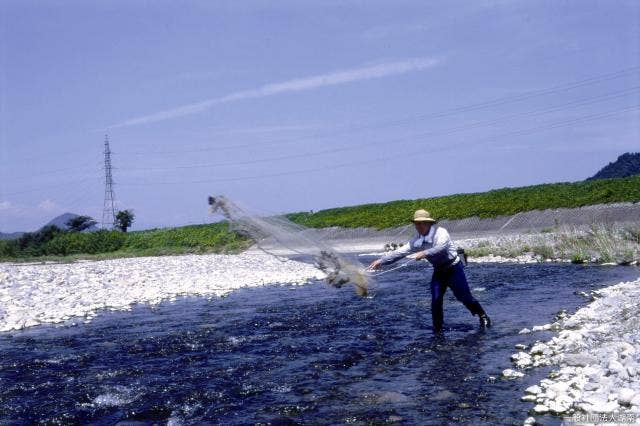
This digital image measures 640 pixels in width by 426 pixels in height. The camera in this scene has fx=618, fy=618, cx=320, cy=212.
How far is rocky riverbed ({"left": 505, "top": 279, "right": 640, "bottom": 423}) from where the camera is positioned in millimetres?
7242

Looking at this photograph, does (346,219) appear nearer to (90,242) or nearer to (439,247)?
(90,242)

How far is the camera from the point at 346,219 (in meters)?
68.6

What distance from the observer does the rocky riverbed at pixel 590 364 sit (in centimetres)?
724

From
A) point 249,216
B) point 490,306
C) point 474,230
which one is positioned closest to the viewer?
point 249,216

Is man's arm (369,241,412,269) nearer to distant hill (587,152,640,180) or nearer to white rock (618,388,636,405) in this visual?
white rock (618,388,636,405)

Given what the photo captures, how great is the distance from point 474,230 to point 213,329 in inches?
1666

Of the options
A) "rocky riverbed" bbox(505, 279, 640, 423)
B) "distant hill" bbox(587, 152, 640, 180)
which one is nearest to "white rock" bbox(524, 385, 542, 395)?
"rocky riverbed" bbox(505, 279, 640, 423)

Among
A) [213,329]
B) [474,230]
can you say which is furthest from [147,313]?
[474,230]

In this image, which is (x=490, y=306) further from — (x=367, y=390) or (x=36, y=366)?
(x=36, y=366)

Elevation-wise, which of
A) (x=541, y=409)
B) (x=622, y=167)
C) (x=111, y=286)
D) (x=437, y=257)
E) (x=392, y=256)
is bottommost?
(x=541, y=409)

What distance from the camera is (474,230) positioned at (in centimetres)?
5403

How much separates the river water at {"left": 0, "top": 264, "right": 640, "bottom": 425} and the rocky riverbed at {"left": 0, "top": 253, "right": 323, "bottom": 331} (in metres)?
1.40

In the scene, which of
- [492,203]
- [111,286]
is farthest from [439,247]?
[492,203]

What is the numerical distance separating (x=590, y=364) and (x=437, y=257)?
3955mm
